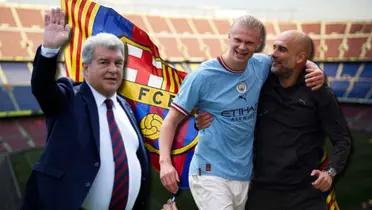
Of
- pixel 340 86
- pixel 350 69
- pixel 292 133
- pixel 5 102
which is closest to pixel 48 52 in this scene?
pixel 292 133

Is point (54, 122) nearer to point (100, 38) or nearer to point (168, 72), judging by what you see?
point (100, 38)

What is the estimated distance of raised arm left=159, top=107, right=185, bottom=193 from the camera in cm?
221

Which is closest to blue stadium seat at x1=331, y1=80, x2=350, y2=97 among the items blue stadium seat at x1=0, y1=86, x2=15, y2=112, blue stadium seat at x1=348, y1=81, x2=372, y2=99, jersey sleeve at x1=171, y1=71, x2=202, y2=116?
blue stadium seat at x1=348, y1=81, x2=372, y2=99

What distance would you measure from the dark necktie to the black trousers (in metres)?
0.70

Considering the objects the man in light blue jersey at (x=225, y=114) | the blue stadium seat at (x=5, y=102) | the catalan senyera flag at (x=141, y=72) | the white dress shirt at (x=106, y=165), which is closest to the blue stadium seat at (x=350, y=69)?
the blue stadium seat at (x=5, y=102)

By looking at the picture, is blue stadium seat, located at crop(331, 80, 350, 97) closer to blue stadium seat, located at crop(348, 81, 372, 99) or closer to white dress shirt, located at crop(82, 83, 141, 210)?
blue stadium seat, located at crop(348, 81, 372, 99)

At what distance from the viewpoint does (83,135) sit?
2119mm

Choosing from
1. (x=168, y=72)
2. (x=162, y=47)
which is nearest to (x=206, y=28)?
(x=162, y=47)

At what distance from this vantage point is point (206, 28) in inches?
939

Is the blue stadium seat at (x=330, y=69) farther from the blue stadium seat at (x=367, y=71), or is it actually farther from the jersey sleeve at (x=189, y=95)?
the jersey sleeve at (x=189, y=95)

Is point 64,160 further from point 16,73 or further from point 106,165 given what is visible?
point 16,73

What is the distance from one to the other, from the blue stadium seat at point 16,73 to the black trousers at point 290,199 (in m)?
15.1

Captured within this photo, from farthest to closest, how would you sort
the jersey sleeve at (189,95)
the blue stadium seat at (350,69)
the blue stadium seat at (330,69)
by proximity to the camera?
the blue stadium seat at (330,69), the blue stadium seat at (350,69), the jersey sleeve at (189,95)

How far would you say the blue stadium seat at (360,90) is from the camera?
20.0 meters
